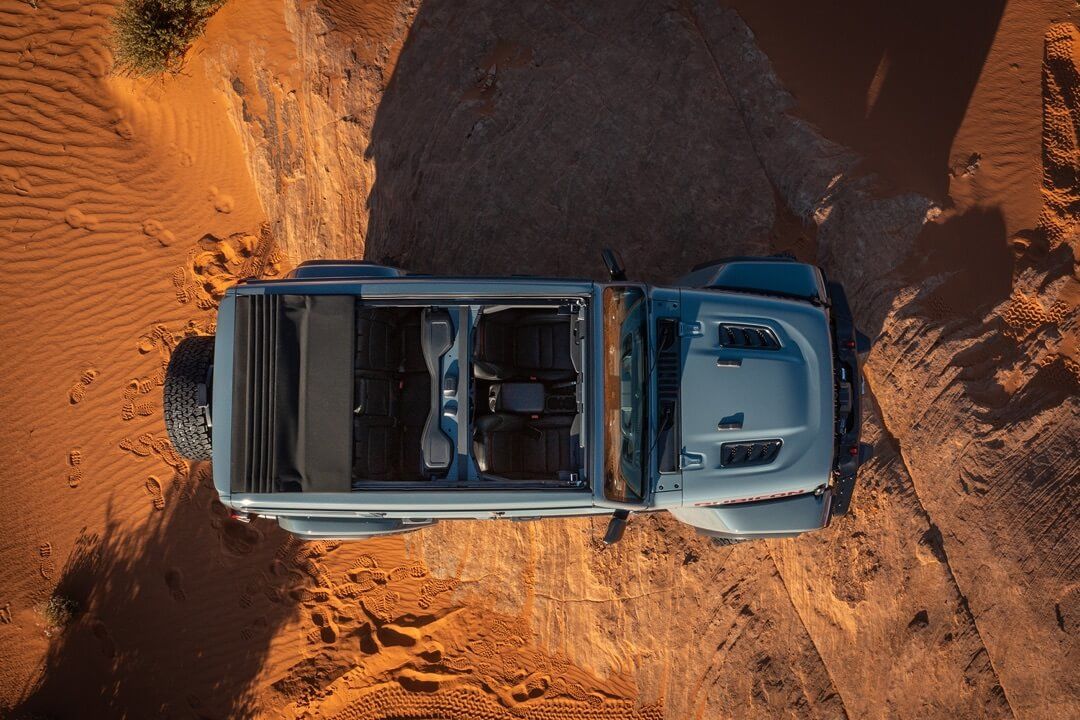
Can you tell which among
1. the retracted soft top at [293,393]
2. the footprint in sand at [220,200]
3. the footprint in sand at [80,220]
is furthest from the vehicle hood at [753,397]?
the footprint in sand at [80,220]

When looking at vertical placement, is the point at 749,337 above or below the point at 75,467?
above

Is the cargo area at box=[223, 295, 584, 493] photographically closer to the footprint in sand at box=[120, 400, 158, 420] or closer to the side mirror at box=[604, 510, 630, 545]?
the side mirror at box=[604, 510, 630, 545]

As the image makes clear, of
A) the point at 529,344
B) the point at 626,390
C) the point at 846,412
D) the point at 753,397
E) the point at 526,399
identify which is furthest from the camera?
the point at 529,344

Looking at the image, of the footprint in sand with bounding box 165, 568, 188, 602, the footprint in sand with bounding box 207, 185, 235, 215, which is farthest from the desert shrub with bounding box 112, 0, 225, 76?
the footprint in sand with bounding box 165, 568, 188, 602

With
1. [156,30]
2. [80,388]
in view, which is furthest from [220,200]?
[80,388]

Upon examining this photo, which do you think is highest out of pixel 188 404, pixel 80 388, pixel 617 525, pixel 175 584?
pixel 188 404

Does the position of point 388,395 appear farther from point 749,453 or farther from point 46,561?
point 46,561

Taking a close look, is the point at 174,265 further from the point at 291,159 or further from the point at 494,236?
the point at 494,236
